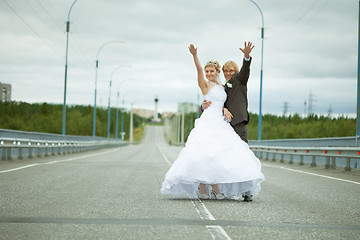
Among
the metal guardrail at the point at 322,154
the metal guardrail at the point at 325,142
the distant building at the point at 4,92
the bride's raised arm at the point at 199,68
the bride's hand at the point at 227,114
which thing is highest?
the distant building at the point at 4,92

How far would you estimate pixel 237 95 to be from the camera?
8211 millimetres

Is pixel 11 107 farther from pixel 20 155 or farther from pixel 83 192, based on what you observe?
pixel 83 192

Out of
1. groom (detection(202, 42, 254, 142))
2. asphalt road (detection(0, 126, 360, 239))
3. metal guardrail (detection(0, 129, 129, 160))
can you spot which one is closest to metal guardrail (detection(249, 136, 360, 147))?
asphalt road (detection(0, 126, 360, 239))

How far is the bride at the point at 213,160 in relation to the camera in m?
7.83

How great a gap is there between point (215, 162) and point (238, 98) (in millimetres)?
1141

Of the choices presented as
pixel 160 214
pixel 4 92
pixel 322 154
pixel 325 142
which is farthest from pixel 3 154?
pixel 4 92

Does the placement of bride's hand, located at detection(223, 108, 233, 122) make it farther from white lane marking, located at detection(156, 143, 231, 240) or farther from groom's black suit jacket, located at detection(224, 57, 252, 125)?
white lane marking, located at detection(156, 143, 231, 240)

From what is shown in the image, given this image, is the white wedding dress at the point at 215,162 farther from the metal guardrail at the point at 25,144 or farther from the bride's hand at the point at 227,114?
the metal guardrail at the point at 25,144

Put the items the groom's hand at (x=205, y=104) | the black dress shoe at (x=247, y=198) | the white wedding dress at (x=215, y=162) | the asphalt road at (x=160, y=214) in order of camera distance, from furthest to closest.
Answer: the groom's hand at (x=205, y=104), the black dress shoe at (x=247, y=198), the white wedding dress at (x=215, y=162), the asphalt road at (x=160, y=214)

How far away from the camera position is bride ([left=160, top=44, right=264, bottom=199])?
783 centimetres

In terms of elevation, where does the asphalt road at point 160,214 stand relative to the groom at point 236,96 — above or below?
below

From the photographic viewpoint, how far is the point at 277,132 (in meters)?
148

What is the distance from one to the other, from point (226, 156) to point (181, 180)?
80cm

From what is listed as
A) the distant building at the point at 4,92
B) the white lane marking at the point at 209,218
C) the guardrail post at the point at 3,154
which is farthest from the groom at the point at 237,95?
the distant building at the point at 4,92
